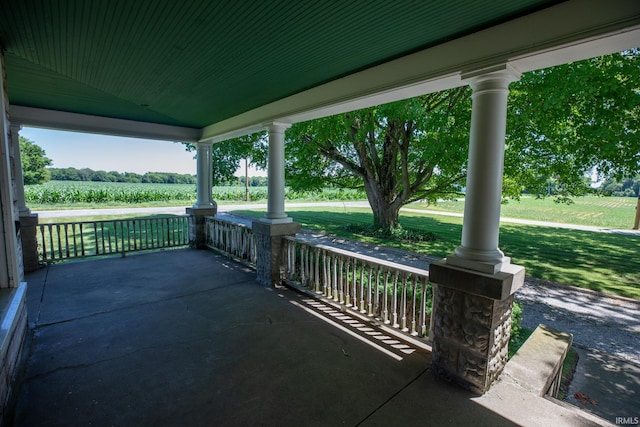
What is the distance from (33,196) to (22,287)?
2121 cm

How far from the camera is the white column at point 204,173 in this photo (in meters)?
7.25

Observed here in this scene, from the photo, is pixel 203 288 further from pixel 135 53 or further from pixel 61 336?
pixel 135 53

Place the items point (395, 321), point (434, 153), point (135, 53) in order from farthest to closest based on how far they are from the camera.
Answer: point (434, 153) → point (395, 321) → point (135, 53)

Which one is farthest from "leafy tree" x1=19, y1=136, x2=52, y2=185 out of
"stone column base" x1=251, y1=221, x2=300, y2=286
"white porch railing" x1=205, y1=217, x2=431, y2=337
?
"stone column base" x1=251, y1=221, x2=300, y2=286

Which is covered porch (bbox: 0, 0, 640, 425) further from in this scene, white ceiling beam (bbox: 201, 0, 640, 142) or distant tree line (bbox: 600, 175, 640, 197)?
distant tree line (bbox: 600, 175, 640, 197)

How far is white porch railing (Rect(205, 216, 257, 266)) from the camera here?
583cm

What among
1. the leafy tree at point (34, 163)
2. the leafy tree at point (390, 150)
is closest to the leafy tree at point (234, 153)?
the leafy tree at point (390, 150)

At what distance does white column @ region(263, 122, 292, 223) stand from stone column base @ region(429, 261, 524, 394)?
283cm

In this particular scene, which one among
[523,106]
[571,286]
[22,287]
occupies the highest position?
[523,106]

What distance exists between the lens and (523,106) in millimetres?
6199

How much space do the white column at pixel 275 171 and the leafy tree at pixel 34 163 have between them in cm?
3192

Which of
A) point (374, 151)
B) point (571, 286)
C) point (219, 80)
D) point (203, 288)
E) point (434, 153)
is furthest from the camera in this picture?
point (374, 151)

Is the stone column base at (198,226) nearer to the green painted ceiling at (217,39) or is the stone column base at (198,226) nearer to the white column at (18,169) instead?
the white column at (18,169)

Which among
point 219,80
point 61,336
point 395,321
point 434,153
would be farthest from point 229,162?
point 395,321
